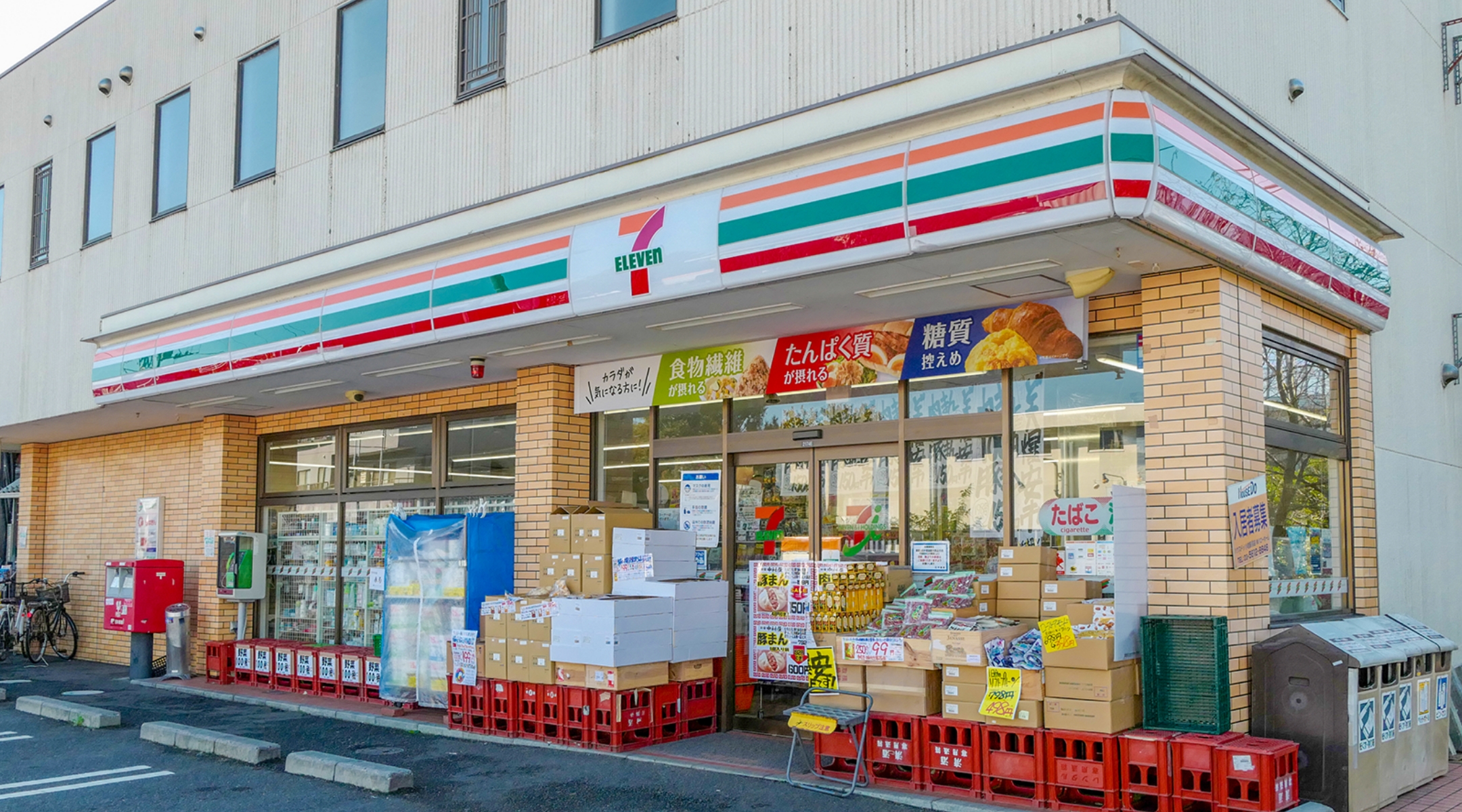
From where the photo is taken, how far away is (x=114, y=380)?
1440cm

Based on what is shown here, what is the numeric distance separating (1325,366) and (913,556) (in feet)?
12.1

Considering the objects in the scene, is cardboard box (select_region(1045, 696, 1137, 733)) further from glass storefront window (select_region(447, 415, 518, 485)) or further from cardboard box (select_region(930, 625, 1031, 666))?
glass storefront window (select_region(447, 415, 518, 485))

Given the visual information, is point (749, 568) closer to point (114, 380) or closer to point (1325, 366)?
point (1325, 366)

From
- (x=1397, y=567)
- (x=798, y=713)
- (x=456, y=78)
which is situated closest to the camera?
(x=798, y=713)

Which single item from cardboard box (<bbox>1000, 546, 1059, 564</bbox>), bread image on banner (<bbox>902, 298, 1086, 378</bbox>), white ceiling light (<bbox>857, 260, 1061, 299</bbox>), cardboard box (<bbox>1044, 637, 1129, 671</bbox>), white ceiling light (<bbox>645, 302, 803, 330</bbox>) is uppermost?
white ceiling light (<bbox>857, 260, 1061, 299</bbox>)

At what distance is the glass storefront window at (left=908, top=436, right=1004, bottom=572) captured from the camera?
9.25 meters

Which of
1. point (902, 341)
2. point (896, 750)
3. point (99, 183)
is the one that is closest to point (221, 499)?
point (99, 183)

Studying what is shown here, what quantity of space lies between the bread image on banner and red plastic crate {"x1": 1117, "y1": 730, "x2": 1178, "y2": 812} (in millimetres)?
2714

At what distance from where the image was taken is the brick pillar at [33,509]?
789 inches

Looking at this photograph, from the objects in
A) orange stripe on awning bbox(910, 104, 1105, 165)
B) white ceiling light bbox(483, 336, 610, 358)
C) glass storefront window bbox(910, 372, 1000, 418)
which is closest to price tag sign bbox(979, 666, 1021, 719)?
glass storefront window bbox(910, 372, 1000, 418)

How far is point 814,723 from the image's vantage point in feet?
26.8

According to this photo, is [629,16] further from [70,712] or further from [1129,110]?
[70,712]

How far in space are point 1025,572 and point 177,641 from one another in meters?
11.8

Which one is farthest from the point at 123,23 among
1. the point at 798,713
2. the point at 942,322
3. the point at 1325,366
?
the point at 1325,366
